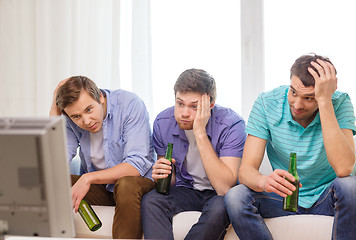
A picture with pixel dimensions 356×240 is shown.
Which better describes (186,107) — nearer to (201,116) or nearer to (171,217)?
(201,116)

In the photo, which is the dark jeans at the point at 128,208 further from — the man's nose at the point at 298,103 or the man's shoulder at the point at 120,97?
the man's nose at the point at 298,103

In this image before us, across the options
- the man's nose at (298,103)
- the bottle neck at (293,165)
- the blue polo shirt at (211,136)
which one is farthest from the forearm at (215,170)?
the man's nose at (298,103)

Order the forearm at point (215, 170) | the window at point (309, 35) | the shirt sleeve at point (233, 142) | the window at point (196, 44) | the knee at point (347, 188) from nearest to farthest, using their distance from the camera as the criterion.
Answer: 1. the knee at point (347, 188)
2. the forearm at point (215, 170)
3. the shirt sleeve at point (233, 142)
4. the window at point (309, 35)
5. the window at point (196, 44)

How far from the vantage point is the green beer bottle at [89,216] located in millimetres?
1976

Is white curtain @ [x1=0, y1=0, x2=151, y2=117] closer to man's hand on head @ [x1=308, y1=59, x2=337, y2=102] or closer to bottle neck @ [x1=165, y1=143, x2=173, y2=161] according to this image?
bottle neck @ [x1=165, y1=143, x2=173, y2=161]

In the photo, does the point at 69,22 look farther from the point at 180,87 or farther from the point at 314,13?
the point at 314,13

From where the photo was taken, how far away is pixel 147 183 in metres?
2.15

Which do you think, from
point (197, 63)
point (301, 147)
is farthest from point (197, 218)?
point (197, 63)

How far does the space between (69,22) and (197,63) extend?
41.5 inches

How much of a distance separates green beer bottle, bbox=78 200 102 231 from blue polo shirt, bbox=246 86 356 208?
0.83 metres

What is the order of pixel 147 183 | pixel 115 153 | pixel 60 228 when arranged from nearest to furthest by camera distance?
pixel 60 228 < pixel 147 183 < pixel 115 153

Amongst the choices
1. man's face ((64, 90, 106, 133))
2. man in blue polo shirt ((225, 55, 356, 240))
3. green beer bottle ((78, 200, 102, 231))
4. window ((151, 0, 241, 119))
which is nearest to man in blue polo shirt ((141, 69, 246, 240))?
man in blue polo shirt ((225, 55, 356, 240))

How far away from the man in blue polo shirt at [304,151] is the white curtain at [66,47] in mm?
1290

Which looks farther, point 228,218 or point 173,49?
point 173,49
